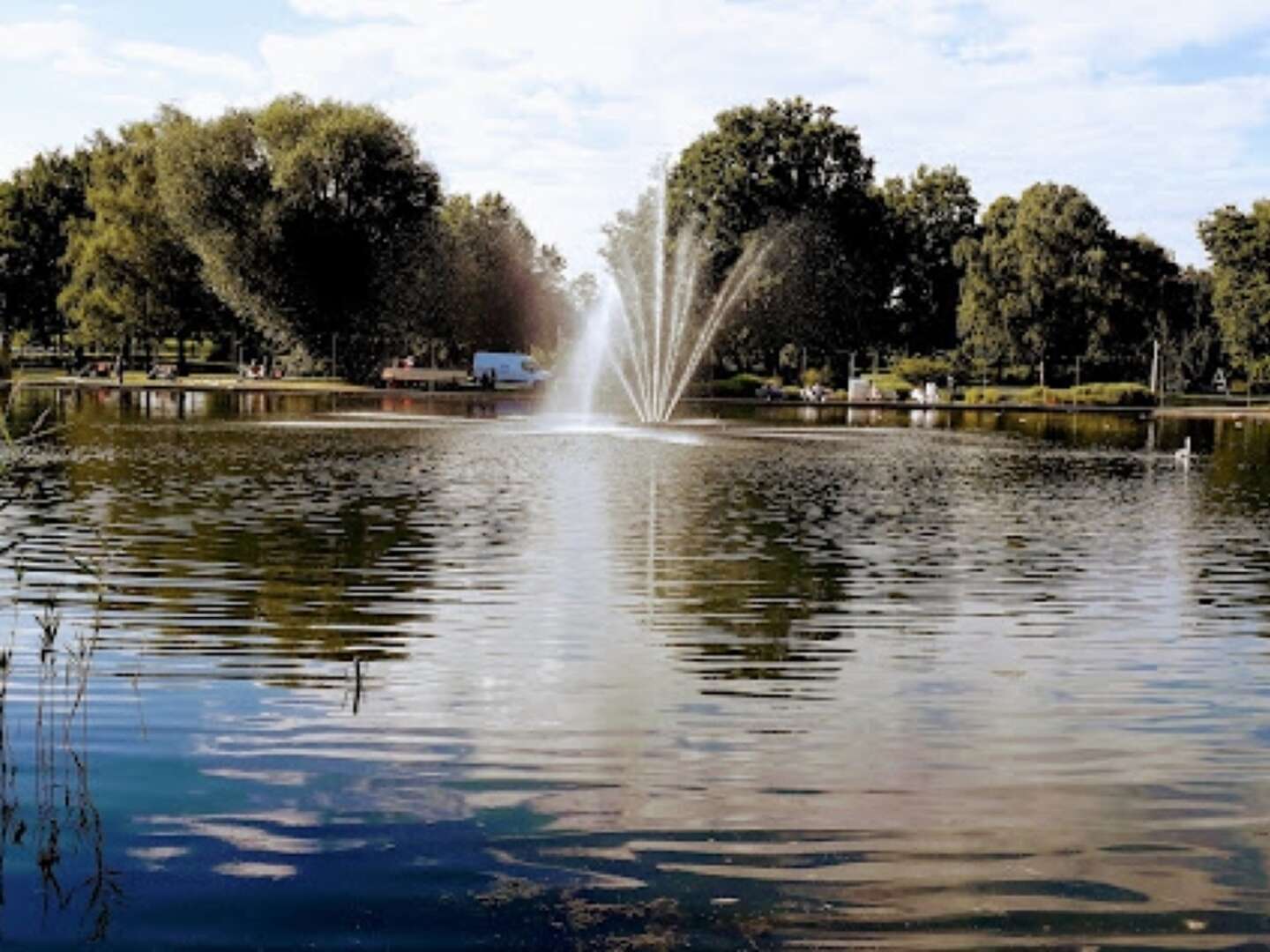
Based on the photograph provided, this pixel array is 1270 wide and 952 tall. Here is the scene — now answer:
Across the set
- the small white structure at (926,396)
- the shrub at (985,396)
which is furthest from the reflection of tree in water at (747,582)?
the shrub at (985,396)

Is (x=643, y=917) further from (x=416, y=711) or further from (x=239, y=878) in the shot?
(x=416, y=711)

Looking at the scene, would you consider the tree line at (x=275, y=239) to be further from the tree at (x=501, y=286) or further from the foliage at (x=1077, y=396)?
the foliage at (x=1077, y=396)

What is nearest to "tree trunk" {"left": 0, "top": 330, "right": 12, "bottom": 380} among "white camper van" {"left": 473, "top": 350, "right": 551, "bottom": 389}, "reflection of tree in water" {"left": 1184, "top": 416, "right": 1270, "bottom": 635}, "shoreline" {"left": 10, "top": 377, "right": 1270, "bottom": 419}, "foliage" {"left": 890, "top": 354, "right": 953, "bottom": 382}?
"reflection of tree in water" {"left": 1184, "top": 416, "right": 1270, "bottom": 635}

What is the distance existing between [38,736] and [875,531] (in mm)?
16193

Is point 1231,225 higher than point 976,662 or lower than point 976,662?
higher

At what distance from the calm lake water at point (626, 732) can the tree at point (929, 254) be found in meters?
101

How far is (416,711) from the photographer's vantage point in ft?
35.5

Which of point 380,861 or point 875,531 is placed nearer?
point 380,861

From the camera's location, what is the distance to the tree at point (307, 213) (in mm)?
83062

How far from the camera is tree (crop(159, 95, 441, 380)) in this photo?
83.1m

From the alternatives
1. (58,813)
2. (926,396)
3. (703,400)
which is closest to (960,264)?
(926,396)

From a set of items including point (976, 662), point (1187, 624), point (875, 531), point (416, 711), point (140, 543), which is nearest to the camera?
point (416, 711)

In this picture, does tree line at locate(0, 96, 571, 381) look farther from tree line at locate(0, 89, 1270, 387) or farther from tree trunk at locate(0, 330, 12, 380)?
tree trunk at locate(0, 330, 12, 380)

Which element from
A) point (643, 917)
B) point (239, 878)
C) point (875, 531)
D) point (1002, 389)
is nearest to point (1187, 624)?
point (875, 531)
